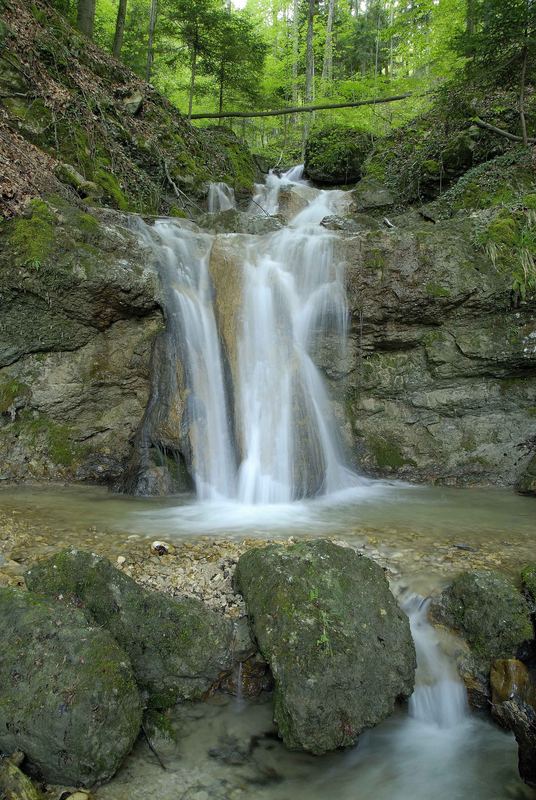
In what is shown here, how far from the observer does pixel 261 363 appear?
759 cm

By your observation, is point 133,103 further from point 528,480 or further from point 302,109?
point 528,480

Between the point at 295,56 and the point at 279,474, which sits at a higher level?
the point at 295,56

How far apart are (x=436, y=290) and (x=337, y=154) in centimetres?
980

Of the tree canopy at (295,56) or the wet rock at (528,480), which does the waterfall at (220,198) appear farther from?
the wet rock at (528,480)

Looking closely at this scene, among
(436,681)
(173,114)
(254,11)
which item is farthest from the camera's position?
(254,11)

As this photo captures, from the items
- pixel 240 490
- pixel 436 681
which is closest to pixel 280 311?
pixel 240 490

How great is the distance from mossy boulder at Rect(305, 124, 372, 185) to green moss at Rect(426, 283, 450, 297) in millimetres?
9123

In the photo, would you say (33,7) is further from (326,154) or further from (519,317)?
(519,317)

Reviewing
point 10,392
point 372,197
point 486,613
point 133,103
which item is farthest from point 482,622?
point 133,103

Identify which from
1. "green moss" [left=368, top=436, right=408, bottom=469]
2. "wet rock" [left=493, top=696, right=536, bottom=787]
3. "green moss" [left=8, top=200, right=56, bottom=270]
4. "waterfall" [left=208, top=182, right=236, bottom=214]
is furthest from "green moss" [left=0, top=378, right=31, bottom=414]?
"waterfall" [left=208, top=182, right=236, bottom=214]

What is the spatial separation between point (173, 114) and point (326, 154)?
4.87m

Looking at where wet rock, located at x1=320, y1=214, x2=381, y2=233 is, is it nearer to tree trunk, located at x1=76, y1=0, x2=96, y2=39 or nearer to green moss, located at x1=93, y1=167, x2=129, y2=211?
green moss, located at x1=93, y1=167, x2=129, y2=211

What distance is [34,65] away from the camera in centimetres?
941

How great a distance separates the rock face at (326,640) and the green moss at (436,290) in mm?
5036
